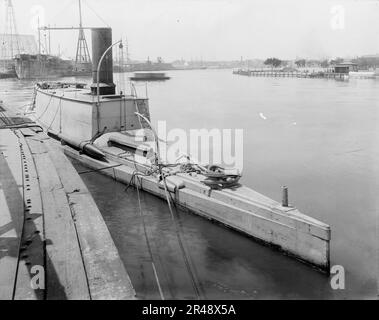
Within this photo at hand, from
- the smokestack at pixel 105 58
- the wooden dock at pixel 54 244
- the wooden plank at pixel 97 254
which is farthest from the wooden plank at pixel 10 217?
the smokestack at pixel 105 58

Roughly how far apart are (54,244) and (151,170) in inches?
300

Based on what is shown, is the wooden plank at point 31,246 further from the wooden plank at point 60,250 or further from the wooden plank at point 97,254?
the wooden plank at point 97,254

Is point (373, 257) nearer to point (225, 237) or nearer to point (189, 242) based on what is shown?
point (225, 237)

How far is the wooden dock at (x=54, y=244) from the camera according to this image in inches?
257

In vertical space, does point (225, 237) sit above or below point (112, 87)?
below

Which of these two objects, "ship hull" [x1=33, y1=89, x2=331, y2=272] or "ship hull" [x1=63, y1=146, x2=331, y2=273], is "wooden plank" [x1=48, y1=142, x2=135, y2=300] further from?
"ship hull" [x1=33, y1=89, x2=331, y2=272]

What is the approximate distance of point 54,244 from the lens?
8016 mm

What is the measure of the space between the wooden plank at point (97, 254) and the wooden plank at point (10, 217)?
3.88ft

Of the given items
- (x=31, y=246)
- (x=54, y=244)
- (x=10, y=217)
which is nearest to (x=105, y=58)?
(x=10, y=217)

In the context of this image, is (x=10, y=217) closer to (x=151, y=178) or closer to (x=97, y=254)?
(x=97, y=254)

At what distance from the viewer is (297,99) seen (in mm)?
49062

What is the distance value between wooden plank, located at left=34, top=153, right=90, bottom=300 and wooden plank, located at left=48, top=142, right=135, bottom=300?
159mm

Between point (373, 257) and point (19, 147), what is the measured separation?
13.7m

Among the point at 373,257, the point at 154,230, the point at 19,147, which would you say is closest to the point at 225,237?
the point at 154,230
